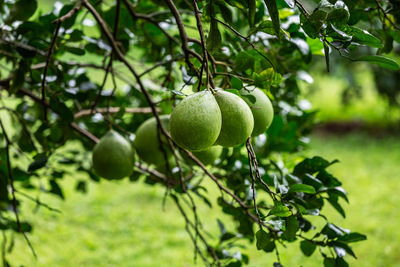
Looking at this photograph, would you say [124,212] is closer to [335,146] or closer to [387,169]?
[387,169]

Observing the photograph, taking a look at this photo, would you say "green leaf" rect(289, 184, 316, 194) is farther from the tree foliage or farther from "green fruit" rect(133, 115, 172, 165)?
"green fruit" rect(133, 115, 172, 165)

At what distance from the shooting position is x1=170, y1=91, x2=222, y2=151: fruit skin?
0.57 meters

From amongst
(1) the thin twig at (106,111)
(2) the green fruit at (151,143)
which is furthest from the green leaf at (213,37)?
(1) the thin twig at (106,111)

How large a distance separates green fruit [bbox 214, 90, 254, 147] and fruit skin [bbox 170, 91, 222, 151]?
2 cm

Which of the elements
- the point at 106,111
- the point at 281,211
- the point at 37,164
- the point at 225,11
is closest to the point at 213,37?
the point at 225,11

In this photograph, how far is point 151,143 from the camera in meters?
1.07

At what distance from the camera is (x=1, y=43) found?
3.59ft

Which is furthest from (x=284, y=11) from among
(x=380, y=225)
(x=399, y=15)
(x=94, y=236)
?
(x=380, y=225)

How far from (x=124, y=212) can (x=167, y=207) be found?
0.44 metres

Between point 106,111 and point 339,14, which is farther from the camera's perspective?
point 106,111

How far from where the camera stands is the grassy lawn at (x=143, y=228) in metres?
2.88

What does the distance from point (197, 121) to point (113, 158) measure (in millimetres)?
515

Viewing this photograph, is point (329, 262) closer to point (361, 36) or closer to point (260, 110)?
point (260, 110)

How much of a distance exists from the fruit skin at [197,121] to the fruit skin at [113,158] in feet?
1.55
